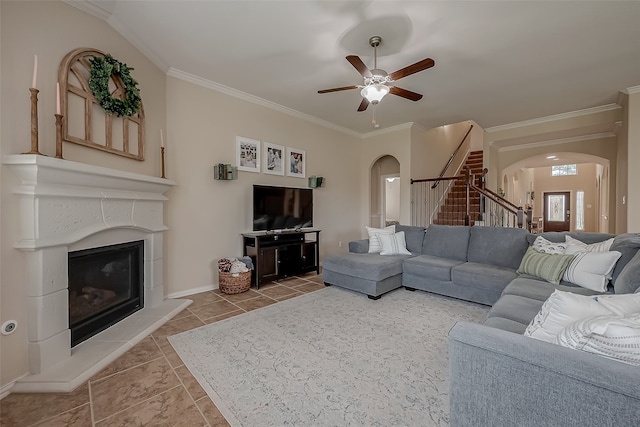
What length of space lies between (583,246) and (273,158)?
409 centimetres

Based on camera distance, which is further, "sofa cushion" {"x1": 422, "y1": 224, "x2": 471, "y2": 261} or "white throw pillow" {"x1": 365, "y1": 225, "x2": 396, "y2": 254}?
"white throw pillow" {"x1": 365, "y1": 225, "x2": 396, "y2": 254}

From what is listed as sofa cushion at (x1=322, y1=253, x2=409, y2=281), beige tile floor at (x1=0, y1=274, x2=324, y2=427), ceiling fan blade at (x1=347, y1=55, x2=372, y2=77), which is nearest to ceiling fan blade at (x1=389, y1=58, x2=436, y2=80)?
ceiling fan blade at (x1=347, y1=55, x2=372, y2=77)

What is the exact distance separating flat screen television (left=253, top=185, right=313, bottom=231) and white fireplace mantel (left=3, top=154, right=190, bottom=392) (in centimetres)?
172

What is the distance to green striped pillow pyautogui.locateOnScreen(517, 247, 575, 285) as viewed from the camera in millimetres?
2631

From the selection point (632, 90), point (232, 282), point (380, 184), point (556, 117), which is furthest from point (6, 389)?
point (556, 117)

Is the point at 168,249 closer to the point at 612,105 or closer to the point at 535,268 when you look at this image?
the point at 535,268

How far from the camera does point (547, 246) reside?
299 centimetres

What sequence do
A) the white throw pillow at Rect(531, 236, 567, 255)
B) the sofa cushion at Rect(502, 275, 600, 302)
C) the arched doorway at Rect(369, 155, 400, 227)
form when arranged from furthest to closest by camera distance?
the arched doorway at Rect(369, 155, 400, 227), the white throw pillow at Rect(531, 236, 567, 255), the sofa cushion at Rect(502, 275, 600, 302)

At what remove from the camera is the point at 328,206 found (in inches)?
223

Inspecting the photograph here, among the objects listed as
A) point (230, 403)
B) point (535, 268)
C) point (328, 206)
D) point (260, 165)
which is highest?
point (260, 165)

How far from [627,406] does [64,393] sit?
8.96 feet

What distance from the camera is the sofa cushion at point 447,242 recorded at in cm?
389

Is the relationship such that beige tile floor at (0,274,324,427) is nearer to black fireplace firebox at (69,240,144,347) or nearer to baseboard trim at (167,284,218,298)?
black fireplace firebox at (69,240,144,347)

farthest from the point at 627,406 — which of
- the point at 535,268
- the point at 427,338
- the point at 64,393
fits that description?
the point at 64,393
